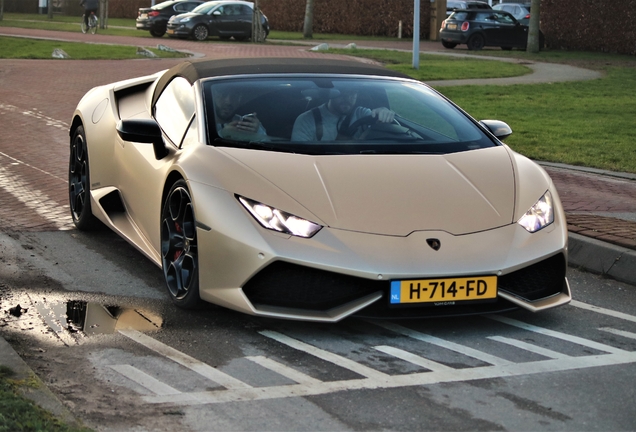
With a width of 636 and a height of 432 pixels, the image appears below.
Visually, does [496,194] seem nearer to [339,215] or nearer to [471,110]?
[339,215]

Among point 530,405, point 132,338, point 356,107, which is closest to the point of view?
point 530,405

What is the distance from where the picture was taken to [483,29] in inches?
1400

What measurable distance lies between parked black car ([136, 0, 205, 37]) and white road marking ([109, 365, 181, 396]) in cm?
3637

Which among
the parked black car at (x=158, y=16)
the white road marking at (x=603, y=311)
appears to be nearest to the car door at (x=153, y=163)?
the white road marking at (x=603, y=311)

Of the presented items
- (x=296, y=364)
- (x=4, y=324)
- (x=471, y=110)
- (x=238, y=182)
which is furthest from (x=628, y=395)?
(x=471, y=110)

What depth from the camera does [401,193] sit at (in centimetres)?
522

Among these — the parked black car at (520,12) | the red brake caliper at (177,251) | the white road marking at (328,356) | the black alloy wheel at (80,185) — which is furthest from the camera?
the parked black car at (520,12)

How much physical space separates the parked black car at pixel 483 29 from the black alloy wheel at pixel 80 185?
2901cm

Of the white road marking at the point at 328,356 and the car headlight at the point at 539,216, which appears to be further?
the car headlight at the point at 539,216

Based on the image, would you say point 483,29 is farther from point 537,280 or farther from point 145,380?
point 145,380

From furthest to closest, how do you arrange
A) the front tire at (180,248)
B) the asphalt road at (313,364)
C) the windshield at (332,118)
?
the windshield at (332,118) → the front tire at (180,248) → the asphalt road at (313,364)

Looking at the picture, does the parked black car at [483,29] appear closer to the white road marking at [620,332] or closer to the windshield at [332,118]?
the windshield at [332,118]

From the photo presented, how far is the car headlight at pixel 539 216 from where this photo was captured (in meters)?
5.25

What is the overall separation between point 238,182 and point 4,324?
1340 millimetres
